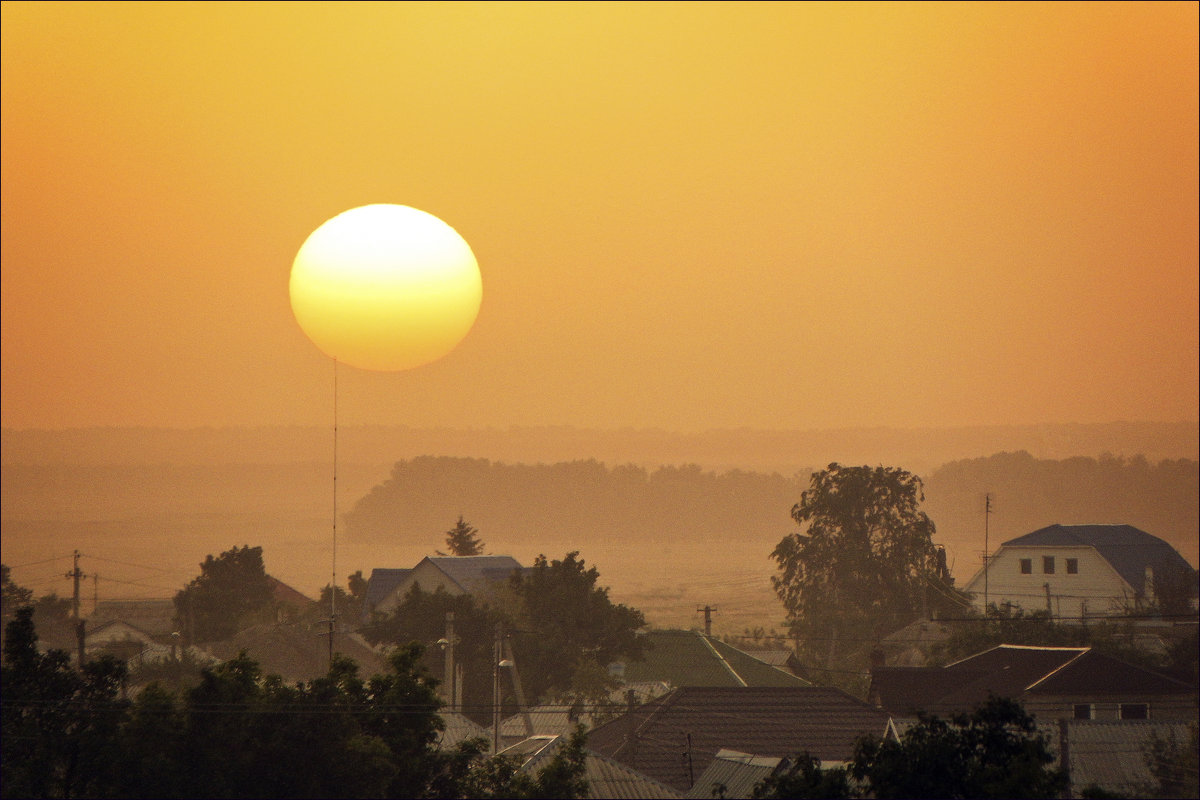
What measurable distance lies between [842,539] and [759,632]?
7.64 metres

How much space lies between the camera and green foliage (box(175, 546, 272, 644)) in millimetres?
68188

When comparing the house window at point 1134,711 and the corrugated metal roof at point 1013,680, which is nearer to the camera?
the house window at point 1134,711

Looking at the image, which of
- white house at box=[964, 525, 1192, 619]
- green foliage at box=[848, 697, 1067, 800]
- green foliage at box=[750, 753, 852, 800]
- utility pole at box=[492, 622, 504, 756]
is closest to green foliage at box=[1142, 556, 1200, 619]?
white house at box=[964, 525, 1192, 619]

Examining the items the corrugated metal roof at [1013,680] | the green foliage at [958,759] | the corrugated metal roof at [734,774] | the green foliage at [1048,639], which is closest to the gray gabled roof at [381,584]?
the green foliage at [1048,639]

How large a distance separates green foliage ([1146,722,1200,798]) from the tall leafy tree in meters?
41.9

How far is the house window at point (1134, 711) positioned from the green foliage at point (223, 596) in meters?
47.3

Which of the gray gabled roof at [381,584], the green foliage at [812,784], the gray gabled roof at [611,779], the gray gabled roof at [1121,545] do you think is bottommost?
the gray gabled roof at [611,779]

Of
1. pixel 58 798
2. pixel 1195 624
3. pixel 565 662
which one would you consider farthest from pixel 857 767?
pixel 1195 624

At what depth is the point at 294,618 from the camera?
66688mm

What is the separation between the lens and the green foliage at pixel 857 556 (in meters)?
73.2

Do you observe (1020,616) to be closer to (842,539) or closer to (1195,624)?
(1195,624)

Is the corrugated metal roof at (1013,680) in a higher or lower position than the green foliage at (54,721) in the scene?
lower

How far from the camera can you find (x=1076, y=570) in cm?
6856

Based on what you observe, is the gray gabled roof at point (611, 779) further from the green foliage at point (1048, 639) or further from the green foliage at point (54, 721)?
the green foliage at point (1048, 639)
